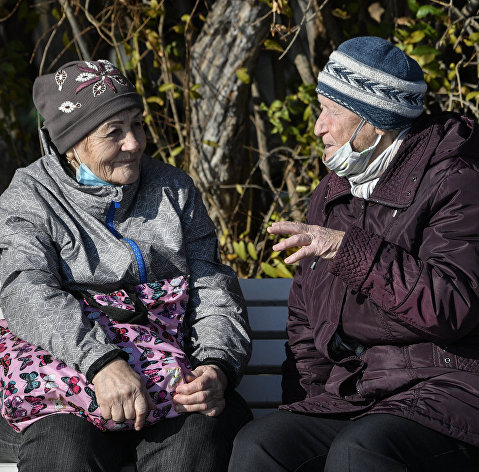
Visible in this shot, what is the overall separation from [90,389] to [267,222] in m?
2.40

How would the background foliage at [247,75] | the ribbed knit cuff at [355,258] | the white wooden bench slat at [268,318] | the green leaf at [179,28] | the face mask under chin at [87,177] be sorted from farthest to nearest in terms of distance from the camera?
the green leaf at [179,28] < the background foliage at [247,75] < the white wooden bench slat at [268,318] < the face mask under chin at [87,177] < the ribbed knit cuff at [355,258]

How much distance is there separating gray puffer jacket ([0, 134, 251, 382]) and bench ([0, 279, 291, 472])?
37cm

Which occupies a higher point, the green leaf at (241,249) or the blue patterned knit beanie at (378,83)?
the blue patterned knit beanie at (378,83)

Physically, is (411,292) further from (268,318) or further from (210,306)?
(268,318)

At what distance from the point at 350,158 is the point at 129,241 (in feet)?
2.58

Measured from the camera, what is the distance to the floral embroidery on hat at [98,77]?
2711 mm

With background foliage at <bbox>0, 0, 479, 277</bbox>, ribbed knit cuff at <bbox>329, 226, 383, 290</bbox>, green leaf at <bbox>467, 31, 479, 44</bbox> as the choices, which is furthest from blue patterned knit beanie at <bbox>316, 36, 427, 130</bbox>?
green leaf at <bbox>467, 31, 479, 44</bbox>

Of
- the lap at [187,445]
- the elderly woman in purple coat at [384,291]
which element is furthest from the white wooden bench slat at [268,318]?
the lap at [187,445]

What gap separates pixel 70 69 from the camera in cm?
275

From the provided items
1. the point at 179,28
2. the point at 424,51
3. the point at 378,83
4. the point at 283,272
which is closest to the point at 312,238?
the point at 378,83

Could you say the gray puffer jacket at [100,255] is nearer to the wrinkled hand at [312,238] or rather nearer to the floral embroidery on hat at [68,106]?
the floral embroidery on hat at [68,106]

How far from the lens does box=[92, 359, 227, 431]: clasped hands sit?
2.38 meters

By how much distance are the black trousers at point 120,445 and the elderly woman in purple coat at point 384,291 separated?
0.13m

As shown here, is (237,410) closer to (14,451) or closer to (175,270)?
(175,270)
